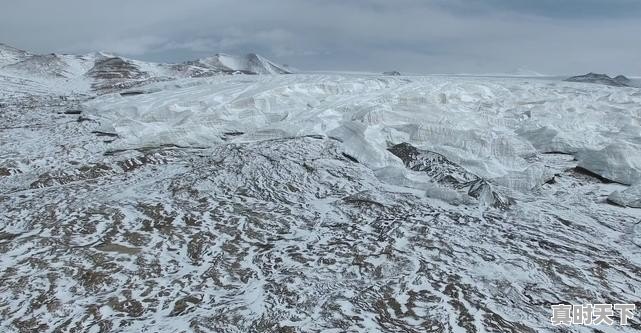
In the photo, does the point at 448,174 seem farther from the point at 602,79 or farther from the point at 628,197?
the point at 602,79

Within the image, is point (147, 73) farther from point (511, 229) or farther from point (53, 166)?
point (511, 229)

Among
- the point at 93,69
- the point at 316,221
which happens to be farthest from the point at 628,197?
the point at 93,69

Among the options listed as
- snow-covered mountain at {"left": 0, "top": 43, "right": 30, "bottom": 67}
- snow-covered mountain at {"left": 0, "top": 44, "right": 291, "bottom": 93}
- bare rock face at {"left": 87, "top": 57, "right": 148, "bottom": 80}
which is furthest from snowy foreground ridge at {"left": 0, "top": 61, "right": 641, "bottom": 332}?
snow-covered mountain at {"left": 0, "top": 43, "right": 30, "bottom": 67}

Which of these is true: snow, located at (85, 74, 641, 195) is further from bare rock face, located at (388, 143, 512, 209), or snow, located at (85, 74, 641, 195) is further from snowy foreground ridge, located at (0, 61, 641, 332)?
bare rock face, located at (388, 143, 512, 209)

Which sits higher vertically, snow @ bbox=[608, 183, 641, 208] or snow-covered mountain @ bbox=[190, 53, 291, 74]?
snow @ bbox=[608, 183, 641, 208]

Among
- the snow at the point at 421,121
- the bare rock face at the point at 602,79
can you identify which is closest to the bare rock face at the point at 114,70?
the snow at the point at 421,121

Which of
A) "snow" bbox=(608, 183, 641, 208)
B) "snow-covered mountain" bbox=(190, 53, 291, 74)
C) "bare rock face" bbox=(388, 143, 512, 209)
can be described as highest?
"snow" bbox=(608, 183, 641, 208)
